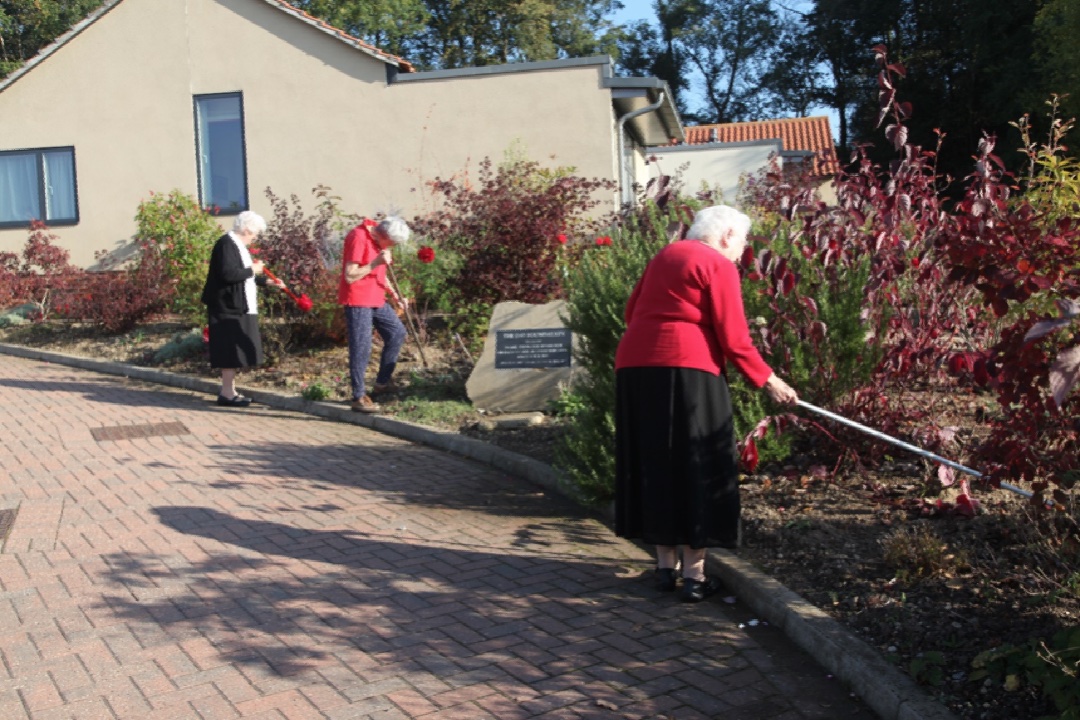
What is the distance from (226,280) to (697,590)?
6.41 metres

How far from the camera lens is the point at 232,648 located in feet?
14.4

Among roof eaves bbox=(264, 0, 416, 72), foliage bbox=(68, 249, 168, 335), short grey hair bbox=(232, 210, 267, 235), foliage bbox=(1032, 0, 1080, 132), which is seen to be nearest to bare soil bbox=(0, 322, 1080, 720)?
short grey hair bbox=(232, 210, 267, 235)

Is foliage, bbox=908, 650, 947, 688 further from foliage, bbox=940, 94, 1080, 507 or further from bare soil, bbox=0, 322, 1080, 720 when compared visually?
foliage, bbox=940, 94, 1080, 507

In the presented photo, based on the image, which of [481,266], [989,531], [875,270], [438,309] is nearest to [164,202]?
[438,309]

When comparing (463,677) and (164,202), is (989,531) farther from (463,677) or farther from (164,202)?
(164,202)

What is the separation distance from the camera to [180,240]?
1427 cm

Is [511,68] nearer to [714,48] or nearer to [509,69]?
[509,69]

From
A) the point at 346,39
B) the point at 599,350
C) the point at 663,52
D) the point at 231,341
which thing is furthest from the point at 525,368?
the point at 663,52

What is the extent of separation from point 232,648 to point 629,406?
207cm

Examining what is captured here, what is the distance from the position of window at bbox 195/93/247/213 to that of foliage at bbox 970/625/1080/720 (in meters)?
15.5

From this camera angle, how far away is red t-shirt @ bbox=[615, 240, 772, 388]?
4.69m

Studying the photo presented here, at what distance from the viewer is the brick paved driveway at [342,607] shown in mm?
3941

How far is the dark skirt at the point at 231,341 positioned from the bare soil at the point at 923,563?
18.4 feet

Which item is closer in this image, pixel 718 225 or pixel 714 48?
pixel 718 225
